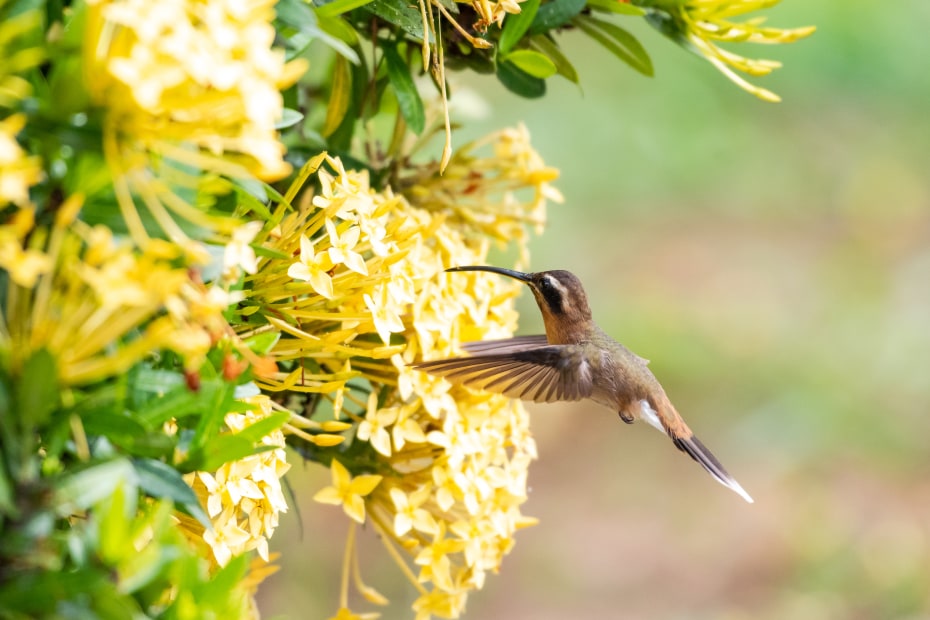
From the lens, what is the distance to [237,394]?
2.09ft

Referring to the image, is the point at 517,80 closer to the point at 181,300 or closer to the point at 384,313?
the point at 384,313

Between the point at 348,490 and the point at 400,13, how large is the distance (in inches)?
16.0

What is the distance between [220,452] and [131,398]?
0.21 feet

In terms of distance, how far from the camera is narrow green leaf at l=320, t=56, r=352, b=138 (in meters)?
0.96

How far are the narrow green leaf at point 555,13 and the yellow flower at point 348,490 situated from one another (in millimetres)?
437

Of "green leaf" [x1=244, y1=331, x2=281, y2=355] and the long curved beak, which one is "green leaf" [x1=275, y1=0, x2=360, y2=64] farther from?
the long curved beak

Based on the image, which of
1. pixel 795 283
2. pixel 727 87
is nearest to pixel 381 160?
pixel 795 283

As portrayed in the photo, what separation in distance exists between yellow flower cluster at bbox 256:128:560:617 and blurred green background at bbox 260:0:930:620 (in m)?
1.47

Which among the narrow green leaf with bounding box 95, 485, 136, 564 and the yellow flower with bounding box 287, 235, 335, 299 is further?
the yellow flower with bounding box 287, 235, 335, 299

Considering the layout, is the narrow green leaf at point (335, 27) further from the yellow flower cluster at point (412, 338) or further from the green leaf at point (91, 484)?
the green leaf at point (91, 484)

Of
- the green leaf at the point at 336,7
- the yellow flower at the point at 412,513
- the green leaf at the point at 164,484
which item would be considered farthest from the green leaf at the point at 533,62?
the green leaf at the point at 164,484

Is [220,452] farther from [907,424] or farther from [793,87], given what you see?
[793,87]

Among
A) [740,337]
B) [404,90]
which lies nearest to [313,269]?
[404,90]

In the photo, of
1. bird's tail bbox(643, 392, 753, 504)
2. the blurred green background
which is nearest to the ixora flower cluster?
bird's tail bbox(643, 392, 753, 504)
